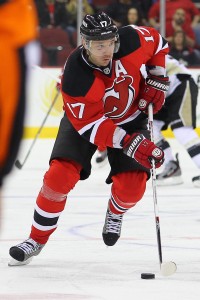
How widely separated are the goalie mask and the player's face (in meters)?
0.02

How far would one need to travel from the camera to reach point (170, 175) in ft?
22.0

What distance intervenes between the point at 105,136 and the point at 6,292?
2.34ft

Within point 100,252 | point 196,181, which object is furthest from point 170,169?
point 100,252

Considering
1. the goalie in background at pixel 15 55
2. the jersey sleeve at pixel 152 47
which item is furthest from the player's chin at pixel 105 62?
the goalie in background at pixel 15 55

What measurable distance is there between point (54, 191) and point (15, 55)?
190 centimetres

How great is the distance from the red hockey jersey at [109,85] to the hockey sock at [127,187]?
0.68ft

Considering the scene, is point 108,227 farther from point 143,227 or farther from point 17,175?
point 17,175

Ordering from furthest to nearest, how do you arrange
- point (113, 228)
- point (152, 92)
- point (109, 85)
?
point (113, 228) < point (152, 92) < point (109, 85)

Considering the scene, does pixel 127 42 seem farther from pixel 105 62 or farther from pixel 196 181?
pixel 196 181

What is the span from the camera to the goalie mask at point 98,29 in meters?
3.66

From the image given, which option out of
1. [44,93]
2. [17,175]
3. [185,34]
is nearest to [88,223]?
[17,175]

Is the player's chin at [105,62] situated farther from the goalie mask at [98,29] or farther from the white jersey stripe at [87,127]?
the white jersey stripe at [87,127]

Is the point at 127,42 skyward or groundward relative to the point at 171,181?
skyward

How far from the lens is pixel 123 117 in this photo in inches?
155
